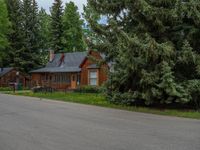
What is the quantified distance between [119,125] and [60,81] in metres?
38.8

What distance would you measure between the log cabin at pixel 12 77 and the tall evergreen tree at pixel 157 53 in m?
37.4

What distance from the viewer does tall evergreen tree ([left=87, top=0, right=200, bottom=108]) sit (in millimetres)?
21344

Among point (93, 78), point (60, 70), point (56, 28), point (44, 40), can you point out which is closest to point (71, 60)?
point (60, 70)

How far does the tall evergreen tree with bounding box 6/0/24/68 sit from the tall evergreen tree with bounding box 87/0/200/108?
40287 mm

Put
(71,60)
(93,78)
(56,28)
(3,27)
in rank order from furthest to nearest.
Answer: (56,28)
(3,27)
(71,60)
(93,78)

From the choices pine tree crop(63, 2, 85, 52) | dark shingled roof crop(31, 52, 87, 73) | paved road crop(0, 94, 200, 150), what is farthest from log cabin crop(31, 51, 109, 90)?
paved road crop(0, 94, 200, 150)

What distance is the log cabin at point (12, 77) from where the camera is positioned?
59.5 meters

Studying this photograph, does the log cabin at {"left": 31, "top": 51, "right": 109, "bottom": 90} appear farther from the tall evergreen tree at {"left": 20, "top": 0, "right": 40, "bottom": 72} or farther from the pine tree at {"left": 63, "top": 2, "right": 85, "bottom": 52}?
the pine tree at {"left": 63, "top": 2, "right": 85, "bottom": 52}

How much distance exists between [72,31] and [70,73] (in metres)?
21.1

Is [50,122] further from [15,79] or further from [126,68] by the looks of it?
[15,79]

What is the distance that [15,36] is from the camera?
2532 inches

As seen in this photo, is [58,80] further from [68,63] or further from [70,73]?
[70,73]

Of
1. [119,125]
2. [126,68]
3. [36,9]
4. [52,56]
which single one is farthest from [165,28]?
[36,9]

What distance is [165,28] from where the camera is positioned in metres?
23.0
